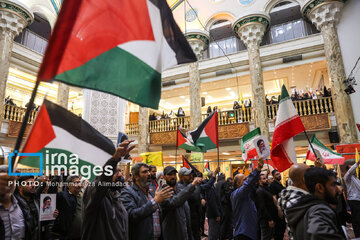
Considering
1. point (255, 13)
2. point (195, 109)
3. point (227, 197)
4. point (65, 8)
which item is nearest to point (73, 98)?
point (195, 109)

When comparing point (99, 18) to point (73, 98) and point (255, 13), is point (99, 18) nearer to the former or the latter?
point (255, 13)

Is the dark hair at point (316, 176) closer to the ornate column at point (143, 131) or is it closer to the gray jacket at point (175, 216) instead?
the gray jacket at point (175, 216)

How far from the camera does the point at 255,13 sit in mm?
10930

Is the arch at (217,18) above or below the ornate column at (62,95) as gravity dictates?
above

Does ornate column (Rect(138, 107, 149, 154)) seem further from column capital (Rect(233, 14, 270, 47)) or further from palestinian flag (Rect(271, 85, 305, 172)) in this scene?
palestinian flag (Rect(271, 85, 305, 172))

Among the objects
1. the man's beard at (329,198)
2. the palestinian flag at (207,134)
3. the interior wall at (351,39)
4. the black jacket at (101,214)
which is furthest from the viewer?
the interior wall at (351,39)

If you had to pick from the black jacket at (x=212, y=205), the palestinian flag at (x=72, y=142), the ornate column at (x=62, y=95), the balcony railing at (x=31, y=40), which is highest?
the balcony railing at (x=31, y=40)

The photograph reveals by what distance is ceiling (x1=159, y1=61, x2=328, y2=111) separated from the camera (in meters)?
12.6

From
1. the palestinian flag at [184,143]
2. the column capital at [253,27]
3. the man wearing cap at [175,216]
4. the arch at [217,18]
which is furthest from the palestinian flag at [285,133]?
the arch at [217,18]

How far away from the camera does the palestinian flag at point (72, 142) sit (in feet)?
7.18

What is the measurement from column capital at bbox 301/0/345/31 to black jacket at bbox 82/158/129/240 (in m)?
10.8

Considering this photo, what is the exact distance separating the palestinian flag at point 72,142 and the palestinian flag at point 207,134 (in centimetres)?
292

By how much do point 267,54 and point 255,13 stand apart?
179cm

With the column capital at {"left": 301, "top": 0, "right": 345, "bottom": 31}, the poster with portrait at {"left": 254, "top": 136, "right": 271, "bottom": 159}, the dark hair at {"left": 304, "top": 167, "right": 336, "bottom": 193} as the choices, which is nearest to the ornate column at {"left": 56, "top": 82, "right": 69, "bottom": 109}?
the poster with portrait at {"left": 254, "top": 136, "right": 271, "bottom": 159}
